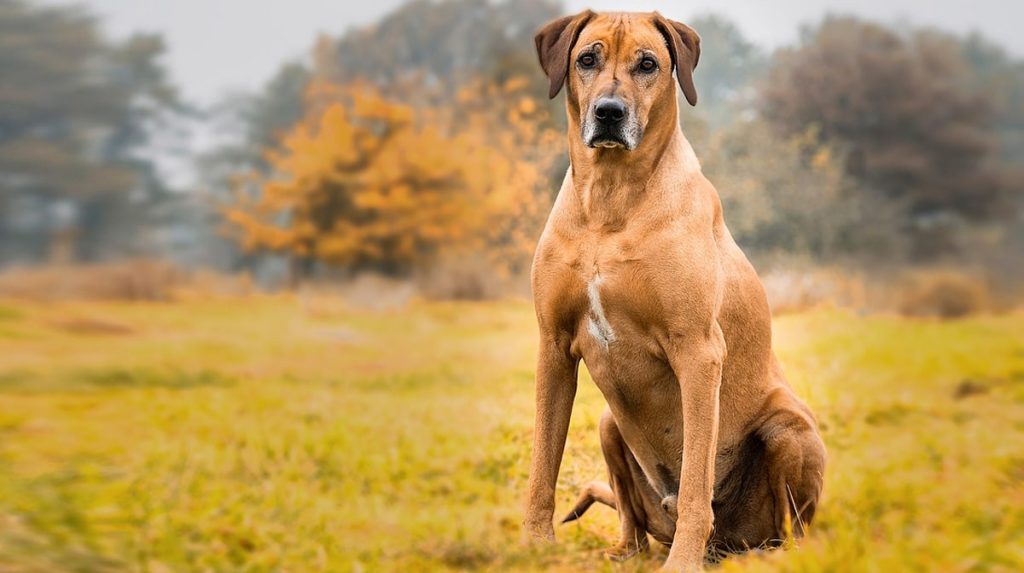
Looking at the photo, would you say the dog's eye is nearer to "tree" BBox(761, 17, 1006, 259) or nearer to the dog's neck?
the dog's neck

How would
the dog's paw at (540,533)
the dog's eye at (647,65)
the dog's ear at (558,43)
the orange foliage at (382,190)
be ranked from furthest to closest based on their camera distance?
the orange foliage at (382,190), the dog's paw at (540,533), the dog's ear at (558,43), the dog's eye at (647,65)

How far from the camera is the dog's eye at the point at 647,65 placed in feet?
12.3

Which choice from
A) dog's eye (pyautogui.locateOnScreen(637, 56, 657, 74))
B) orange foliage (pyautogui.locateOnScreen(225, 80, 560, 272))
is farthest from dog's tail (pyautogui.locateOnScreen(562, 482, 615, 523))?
orange foliage (pyautogui.locateOnScreen(225, 80, 560, 272))

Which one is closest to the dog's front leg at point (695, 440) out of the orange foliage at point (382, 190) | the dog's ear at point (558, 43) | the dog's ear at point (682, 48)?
the dog's ear at point (682, 48)

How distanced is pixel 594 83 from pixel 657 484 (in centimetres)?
173

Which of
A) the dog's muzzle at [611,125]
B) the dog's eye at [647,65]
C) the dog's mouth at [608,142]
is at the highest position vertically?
the dog's eye at [647,65]

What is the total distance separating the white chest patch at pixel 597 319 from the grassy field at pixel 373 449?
3.12ft

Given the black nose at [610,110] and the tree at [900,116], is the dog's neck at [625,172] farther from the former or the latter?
the tree at [900,116]

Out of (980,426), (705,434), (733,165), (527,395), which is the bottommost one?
(980,426)

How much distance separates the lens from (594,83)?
374 centimetres

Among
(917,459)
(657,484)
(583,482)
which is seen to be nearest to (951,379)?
(917,459)

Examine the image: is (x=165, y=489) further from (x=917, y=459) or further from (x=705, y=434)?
(x=917, y=459)

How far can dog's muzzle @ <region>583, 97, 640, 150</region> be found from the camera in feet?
11.9

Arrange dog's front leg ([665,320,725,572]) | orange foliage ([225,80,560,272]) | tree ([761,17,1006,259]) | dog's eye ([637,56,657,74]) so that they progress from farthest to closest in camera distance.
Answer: tree ([761,17,1006,259]) < orange foliage ([225,80,560,272]) < dog's eye ([637,56,657,74]) < dog's front leg ([665,320,725,572])
